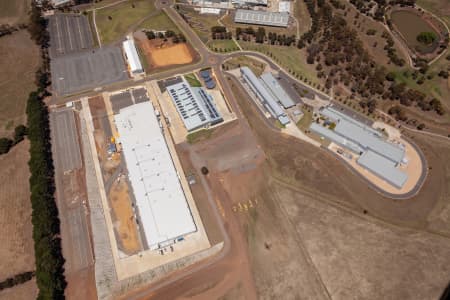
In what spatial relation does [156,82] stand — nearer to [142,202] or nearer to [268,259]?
[142,202]

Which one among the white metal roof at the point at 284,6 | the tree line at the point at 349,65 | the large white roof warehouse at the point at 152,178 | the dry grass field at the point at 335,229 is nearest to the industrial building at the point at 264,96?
the dry grass field at the point at 335,229

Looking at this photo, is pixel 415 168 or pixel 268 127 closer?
pixel 415 168

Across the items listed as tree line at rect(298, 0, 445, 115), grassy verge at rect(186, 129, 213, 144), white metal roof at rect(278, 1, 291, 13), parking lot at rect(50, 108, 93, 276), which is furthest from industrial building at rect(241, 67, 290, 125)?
parking lot at rect(50, 108, 93, 276)

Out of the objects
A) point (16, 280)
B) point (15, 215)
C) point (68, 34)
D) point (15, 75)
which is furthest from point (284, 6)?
point (16, 280)

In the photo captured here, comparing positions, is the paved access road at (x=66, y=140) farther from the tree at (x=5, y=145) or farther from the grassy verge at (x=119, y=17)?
the grassy verge at (x=119, y=17)

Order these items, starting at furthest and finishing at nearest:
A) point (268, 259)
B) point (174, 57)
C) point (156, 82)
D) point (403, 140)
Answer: point (174, 57) → point (156, 82) → point (403, 140) → point (268, 259)

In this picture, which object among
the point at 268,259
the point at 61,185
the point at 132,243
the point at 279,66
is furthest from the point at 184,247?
the point at 279,66
